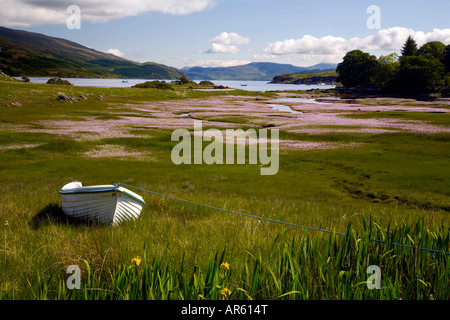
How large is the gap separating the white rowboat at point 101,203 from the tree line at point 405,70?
393 ft

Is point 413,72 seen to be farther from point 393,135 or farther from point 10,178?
point 10,178

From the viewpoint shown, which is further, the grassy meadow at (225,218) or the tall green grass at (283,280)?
the grassy meadow at (225,218)

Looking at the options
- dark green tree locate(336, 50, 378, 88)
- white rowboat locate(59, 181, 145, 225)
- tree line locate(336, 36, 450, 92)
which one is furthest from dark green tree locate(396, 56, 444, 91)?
white rowboat locate(59, 181, 145, 225)

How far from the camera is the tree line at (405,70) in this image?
352 feet

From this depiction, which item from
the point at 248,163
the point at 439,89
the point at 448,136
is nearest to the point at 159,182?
the point at 248,163

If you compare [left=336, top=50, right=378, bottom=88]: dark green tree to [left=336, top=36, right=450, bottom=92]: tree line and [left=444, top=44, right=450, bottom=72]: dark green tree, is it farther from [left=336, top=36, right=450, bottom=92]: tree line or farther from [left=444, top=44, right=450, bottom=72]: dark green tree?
[left=444, top=44, right=450, bottom=72]: dark green tree

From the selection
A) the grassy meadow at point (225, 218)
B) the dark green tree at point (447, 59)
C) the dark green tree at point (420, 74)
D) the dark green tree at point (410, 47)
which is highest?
the dark green tree at point (410, 47)

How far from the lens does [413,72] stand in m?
107

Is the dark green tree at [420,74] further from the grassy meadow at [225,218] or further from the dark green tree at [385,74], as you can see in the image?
the grassy meadow at [225,218]

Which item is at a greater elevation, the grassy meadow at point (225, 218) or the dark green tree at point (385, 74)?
the dark green tree at point (385, 74)

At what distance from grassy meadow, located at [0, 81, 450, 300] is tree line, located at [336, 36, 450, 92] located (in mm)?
66574

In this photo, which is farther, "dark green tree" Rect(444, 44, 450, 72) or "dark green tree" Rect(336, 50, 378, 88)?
"dark green tree" Rect(336, 50, 378, 88)

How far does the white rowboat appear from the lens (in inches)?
396

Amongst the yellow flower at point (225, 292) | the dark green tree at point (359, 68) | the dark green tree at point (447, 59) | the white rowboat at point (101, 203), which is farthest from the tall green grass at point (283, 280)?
the dark green tree at point (359, 68)
